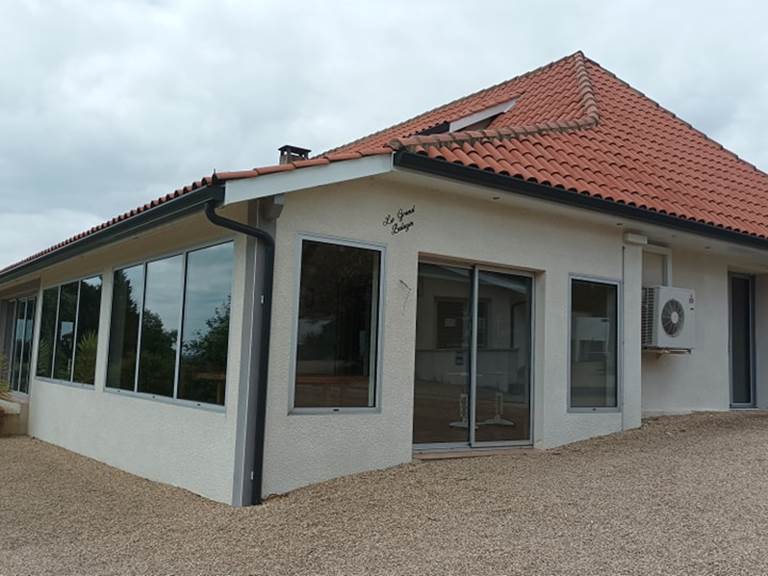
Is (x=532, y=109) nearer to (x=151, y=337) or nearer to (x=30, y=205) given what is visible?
(x=151, y=337)

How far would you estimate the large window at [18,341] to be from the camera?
15.3 meters

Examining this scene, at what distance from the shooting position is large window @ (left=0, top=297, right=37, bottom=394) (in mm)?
15328

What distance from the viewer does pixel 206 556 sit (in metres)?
5.37

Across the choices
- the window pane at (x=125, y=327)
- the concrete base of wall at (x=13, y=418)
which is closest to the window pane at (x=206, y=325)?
the window pane at (x=125, y=327)

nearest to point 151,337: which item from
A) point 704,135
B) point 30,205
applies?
point 704,135

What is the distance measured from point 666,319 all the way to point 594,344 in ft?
4.70

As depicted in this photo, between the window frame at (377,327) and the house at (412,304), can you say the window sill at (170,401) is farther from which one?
the window frame at (377,327)

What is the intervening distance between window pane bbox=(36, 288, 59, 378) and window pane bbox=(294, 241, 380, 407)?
7.79m

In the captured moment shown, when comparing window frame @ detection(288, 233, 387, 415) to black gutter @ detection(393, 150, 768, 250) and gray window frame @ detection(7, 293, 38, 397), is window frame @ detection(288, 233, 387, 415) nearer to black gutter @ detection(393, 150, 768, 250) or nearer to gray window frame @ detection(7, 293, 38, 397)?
black gutter @ detection(393, 150, 768, 250)

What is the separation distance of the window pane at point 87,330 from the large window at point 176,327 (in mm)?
910

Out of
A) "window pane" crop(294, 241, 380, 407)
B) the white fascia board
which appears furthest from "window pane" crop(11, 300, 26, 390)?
the white fascia board

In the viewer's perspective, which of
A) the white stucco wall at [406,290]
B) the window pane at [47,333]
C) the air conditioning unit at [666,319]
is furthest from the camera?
the window pane at [47,333]

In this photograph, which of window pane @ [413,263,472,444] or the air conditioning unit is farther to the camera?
the air conditioning unit

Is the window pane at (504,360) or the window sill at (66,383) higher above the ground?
the window pane at (504,360)
